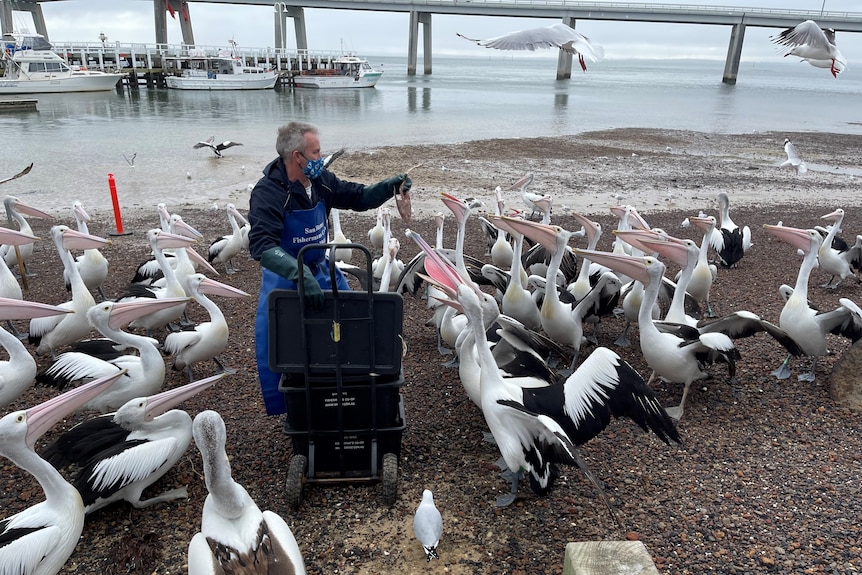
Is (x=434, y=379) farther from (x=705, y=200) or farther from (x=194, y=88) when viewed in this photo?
(x=194, y=88)

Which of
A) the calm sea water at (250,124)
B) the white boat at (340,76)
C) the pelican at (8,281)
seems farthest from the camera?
the white boat at (340,76)

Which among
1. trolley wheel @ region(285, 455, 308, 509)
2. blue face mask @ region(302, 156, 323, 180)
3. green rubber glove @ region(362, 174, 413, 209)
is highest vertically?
blue face mask @ region(302, 156, 323, 180)

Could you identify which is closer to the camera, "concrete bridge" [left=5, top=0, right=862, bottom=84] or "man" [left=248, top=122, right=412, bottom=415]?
"man" [left=248, top=122, right=412, bottom=415]

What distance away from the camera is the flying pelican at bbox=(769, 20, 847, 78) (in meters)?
9.71

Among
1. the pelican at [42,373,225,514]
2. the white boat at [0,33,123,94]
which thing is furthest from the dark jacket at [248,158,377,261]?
the white boat at [0,33,123,94]

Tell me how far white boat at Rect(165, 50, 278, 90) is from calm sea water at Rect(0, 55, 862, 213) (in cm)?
119

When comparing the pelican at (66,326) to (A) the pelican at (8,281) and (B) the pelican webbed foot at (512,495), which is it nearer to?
(A) the pelican at (8,281)

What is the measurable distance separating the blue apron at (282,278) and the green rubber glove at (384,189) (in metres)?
0.31

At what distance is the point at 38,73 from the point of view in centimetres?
3450

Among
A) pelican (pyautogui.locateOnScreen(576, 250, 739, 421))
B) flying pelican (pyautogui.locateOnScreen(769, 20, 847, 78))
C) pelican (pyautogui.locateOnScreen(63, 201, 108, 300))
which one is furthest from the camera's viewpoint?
flying pelican (pyautogui.locateOnScreen(769, 20, 847, 78))

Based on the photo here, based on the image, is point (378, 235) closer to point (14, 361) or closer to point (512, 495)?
point (14, 361)

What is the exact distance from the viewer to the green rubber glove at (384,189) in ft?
11.3

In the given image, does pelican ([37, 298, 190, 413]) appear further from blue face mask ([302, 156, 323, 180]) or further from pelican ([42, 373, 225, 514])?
blue face mask ([302, 156, 323, 180])

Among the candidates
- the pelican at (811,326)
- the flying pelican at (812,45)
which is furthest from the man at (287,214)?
the flying pelican at (812,45)
